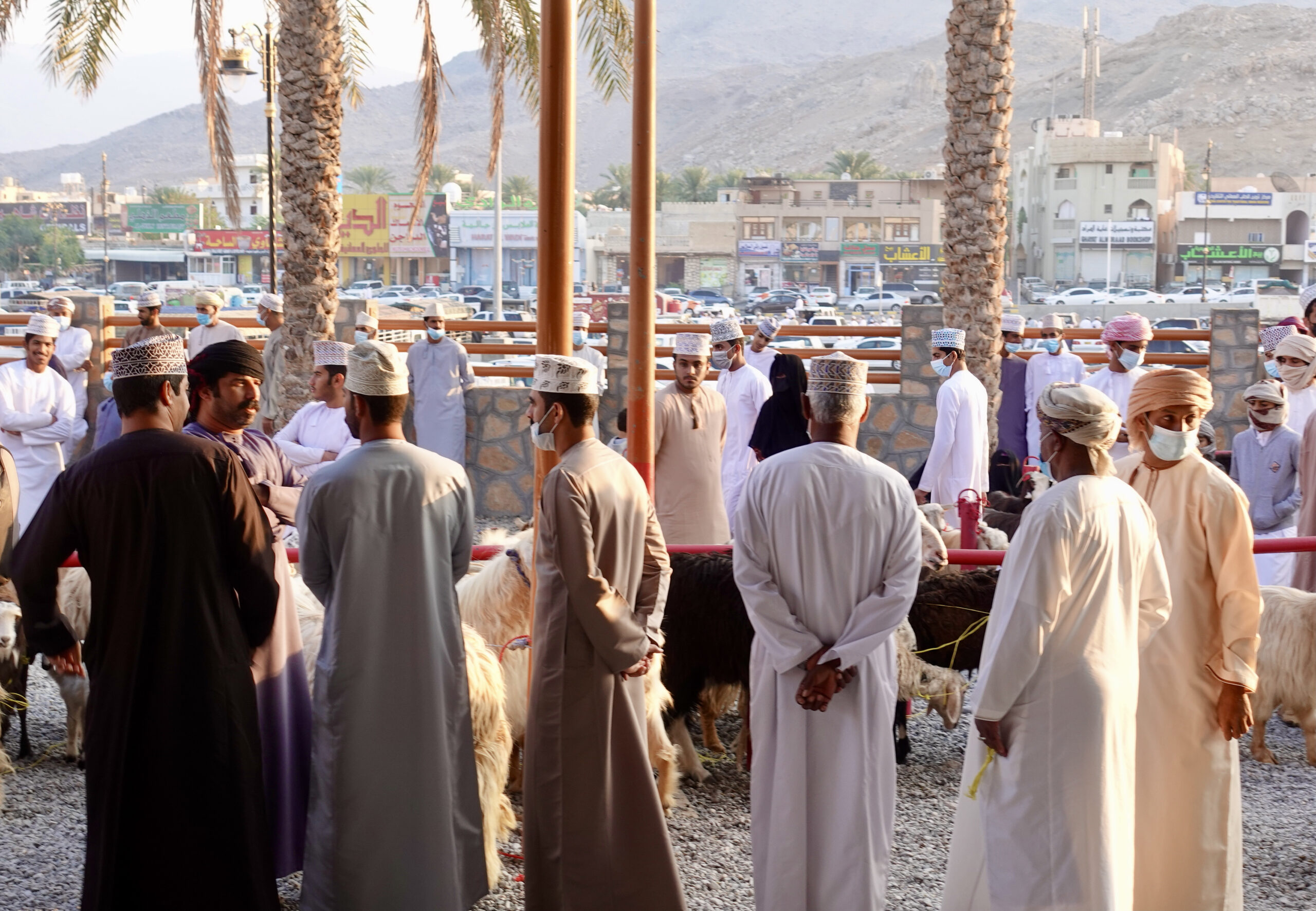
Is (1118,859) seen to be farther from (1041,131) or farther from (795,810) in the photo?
(1041,131)

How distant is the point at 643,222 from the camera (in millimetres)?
4871

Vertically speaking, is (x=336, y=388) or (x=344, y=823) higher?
(x=336, y=388)

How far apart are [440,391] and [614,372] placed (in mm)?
1650

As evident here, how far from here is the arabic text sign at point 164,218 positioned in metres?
92.6

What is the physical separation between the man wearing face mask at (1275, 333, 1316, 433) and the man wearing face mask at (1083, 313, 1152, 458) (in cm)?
134

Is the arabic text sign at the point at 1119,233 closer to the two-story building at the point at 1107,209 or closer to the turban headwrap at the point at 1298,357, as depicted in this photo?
the two-story building at the point at 1107,209

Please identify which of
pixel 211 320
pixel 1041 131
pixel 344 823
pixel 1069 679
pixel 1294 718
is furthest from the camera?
pixel 1041 131

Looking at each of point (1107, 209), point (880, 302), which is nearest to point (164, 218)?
point (880, 302)

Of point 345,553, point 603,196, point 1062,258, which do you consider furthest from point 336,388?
point 603,196

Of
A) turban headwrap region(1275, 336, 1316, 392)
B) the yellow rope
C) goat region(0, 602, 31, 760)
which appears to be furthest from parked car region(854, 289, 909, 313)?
the yellow rope

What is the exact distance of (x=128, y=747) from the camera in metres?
3.35

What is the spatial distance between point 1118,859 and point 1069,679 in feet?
1.63

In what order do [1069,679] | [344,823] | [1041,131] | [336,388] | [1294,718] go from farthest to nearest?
[1041,131]
[336,388]
[1294,718]
[344,823]
[1069,679]

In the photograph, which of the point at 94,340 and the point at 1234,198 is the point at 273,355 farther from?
the point at 1234,198
